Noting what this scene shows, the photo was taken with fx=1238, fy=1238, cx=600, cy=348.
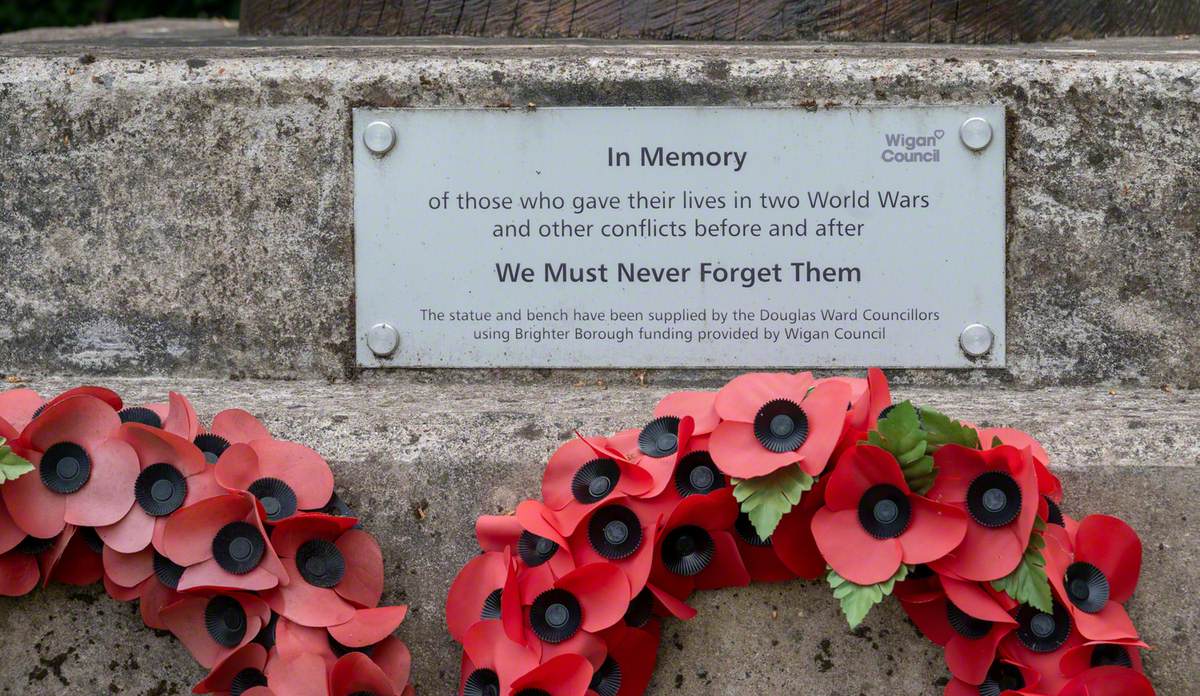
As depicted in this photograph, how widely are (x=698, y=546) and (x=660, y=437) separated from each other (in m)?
0.17

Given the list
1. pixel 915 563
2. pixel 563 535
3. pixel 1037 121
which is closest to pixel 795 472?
pixel 915 563

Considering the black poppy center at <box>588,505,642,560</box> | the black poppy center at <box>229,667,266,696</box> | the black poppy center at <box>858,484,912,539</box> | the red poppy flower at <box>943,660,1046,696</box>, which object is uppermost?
the black poppy center at <box>858,484,912,539</box>

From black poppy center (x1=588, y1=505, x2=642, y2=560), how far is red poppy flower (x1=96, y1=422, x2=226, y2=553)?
22.2 inches

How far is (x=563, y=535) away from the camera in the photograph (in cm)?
180

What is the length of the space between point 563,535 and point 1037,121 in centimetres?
115

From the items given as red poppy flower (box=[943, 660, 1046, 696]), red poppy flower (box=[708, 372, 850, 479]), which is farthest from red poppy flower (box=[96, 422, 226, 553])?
red poppy flower (box=[943, 660, 1046, 696])

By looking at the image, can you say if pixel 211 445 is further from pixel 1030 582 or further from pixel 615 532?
pixel 1030 582

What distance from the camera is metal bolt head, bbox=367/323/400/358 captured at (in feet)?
7.39

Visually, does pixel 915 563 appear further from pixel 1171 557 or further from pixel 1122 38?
pixel 1122 38

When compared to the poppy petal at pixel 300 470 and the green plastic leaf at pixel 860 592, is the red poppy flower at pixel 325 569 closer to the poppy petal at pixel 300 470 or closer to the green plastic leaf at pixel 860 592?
the poppy petal at pixel 300 470

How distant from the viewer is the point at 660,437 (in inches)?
74.0

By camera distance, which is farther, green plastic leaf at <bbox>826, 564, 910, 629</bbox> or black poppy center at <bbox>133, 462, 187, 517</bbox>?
black poppy center at <bbox>133, 462, 187, 517</bbox>

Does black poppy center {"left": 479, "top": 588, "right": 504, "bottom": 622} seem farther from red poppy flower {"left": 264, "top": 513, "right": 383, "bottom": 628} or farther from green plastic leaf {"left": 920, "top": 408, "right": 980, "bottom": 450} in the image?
green plastic leaf {"left": 920, "top": 408, "right": 980, "bottom": 450}

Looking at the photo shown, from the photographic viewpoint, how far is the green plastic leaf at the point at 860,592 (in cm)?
164
